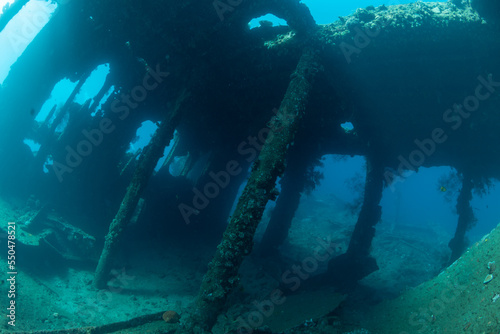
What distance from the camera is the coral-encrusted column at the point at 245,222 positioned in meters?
3.95

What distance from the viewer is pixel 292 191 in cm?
1257

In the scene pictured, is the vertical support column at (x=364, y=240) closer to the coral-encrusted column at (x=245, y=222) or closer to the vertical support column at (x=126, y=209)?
the coral-encrusted column at (x=245, y=222)

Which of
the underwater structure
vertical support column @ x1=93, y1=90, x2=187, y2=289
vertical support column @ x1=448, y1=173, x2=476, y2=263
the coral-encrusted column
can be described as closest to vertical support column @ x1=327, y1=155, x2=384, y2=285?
the underwater structure

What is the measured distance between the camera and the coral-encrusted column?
13.0 feet

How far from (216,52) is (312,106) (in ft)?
12.6

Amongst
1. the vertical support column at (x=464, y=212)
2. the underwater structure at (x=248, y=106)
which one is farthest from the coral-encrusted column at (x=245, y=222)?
the vertical support column at (x=464, y=212)

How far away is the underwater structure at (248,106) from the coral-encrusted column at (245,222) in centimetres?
2

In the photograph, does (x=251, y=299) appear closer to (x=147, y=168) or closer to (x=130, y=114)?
(x=147, y=168)

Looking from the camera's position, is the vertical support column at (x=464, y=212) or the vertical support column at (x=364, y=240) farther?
the vertical support column at (x=464, y=212)

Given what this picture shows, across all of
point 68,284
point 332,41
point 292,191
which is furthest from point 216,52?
point 68,284

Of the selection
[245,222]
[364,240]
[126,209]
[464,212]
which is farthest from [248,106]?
[464,212]

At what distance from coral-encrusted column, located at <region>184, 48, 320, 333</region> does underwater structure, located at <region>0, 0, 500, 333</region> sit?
0.9 inches

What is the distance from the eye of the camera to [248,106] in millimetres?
10320

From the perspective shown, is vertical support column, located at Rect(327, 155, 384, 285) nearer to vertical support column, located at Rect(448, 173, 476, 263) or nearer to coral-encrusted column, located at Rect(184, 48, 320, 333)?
vertical support column, located at Rect(448, 173, 476, 263)
